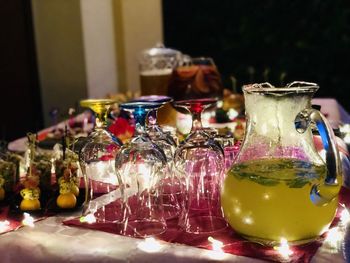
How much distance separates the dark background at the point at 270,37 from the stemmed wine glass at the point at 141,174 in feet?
9.49

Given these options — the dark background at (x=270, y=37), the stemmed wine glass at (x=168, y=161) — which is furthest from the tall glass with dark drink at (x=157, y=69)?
the dark background at (x=270, y=37)

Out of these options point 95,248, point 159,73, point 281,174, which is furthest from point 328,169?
point 159,73

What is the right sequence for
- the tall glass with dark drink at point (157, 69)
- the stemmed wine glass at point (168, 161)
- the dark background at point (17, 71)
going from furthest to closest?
the dark background at point (17, 71) → the tall glass with dark drink at point (157, 69) → the stemmed wine glass at point (168, 161)

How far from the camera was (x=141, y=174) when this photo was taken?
3.53 feet

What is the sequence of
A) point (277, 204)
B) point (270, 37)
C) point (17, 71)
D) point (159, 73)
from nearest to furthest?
point (277, 204) < point (159, 73) < point (17, 71) < point (270, 37)

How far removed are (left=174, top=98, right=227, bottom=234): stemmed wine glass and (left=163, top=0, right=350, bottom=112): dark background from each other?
2.86m

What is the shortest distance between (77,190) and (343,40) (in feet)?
10.6

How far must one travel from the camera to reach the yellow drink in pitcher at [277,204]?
866 mm

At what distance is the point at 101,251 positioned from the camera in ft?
3.05

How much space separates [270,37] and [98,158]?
3.16 m

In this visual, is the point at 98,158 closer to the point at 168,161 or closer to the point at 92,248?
the point at 168,161

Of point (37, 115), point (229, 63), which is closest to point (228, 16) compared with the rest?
point (229, 63)

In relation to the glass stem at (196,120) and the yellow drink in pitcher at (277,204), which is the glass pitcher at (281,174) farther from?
the glass stem at (196,120)

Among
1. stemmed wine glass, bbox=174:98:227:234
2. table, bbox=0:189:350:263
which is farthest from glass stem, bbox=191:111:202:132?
table, bbox=0:189:350:263
